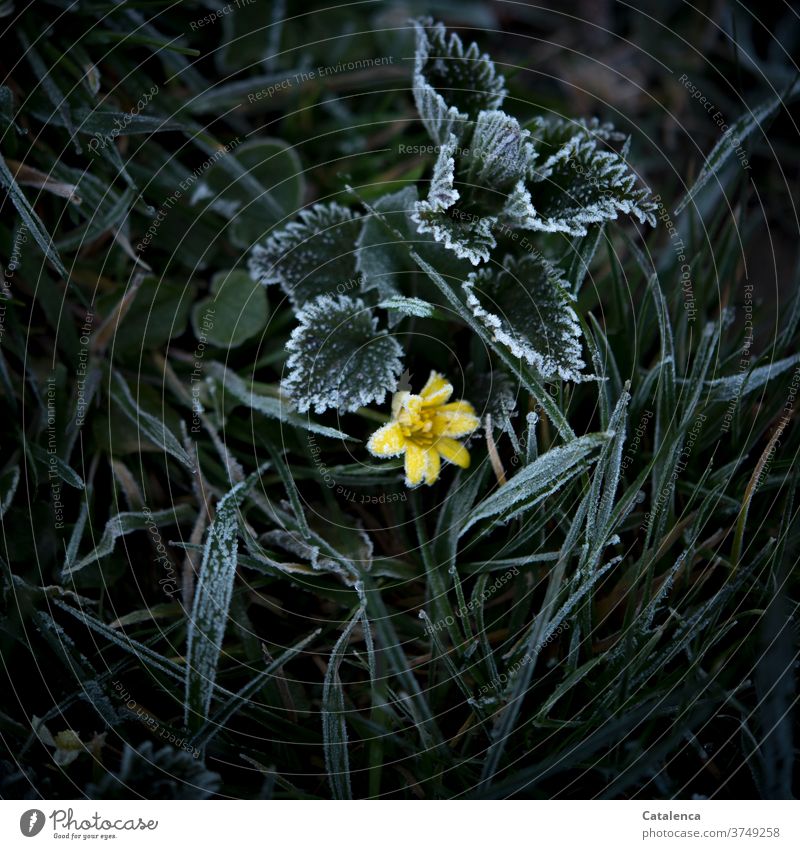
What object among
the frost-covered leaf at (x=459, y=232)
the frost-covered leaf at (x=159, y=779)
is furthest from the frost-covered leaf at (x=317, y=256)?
the frost-covered leaf at (x=159, y=779)

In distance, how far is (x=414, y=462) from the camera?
709 millimetres

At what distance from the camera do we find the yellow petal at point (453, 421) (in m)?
0.72

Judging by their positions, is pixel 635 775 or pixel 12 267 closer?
pixel 635 775

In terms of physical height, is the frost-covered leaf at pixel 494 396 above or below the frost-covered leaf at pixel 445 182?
below

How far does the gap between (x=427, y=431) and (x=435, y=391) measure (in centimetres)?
4

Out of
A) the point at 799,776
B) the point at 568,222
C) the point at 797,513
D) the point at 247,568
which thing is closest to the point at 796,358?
the point at 797,513

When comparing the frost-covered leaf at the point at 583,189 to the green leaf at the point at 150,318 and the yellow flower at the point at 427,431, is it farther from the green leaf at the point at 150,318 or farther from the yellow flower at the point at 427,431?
the green leaf at the point at 150,318

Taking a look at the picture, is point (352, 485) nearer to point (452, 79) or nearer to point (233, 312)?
point (233, 312)

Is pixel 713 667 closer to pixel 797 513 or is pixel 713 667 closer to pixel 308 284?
pixel 797 513

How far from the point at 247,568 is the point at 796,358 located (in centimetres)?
63

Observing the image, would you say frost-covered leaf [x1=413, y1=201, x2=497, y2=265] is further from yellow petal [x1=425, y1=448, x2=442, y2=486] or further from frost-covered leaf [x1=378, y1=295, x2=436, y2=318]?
yellow petal [x1=425, y1=448, x2=442, y2=486]

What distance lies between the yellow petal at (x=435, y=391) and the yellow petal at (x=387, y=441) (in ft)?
0.14

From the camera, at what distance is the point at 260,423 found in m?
0.79

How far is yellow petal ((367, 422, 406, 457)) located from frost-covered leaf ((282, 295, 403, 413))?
0.03 meters
